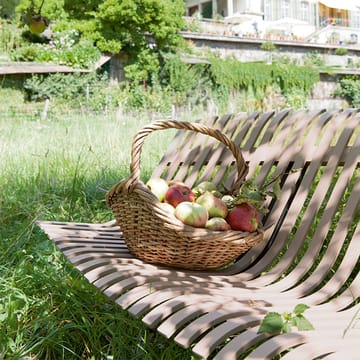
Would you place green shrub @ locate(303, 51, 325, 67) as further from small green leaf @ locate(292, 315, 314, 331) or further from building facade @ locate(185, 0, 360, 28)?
small green leaf @ locate(292, 315, 314, 331)

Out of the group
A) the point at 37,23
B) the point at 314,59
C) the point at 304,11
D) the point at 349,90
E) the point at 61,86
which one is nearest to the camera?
the point at 37,23

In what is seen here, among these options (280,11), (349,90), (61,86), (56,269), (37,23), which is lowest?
(349,90)

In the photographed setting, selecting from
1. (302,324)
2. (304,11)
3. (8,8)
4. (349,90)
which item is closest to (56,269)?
(302,324)

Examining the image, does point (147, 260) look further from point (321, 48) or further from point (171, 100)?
point (321, 48)

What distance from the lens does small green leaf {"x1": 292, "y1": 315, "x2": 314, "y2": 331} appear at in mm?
1526

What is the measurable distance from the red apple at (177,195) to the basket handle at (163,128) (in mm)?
170

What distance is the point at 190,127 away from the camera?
8.74ft

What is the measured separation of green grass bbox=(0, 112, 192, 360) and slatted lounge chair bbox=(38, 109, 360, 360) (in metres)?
0.21

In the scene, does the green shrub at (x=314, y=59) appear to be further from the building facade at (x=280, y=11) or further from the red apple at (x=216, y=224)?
the red apple at (x=216, y=224)

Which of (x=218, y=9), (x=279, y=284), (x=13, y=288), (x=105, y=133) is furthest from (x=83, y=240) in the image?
(x=218, y=9)

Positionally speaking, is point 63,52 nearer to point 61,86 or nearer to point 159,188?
point 61,86

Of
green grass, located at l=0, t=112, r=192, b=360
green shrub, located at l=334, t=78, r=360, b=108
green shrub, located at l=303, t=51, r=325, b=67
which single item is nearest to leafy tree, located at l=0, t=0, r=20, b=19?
green shrub, located at l=303, t=51, r=325, b=67

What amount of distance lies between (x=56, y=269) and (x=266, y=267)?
104 cm

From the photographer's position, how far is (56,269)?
3049mm
